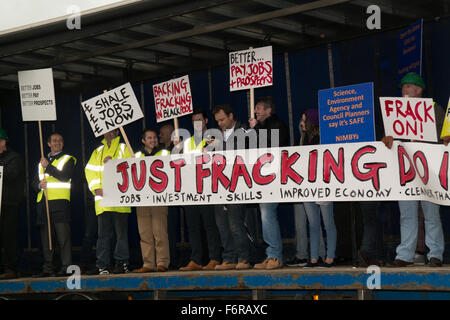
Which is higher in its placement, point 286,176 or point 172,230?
point 286,176

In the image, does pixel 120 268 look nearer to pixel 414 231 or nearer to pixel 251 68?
pixel 251 68

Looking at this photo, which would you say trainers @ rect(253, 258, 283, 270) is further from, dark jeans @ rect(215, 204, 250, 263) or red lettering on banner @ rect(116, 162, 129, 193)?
red lettering on banner @ rect(116, 162, 129, 193)

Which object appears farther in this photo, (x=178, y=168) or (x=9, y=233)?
(x=9, y=233)

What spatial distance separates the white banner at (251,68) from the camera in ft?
33.2

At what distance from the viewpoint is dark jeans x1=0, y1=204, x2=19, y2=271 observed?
1160 centimetres

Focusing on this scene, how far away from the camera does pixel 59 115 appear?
15594 mm

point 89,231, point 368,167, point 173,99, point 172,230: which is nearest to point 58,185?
point 89,231

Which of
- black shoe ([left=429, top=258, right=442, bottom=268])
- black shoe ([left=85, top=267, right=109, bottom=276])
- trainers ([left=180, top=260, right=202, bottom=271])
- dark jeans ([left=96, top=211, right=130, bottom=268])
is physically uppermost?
dark jeans ([left=96, top=211, right=130, bottom=268])

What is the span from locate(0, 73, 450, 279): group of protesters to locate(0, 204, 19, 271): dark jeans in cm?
2

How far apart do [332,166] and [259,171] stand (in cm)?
101

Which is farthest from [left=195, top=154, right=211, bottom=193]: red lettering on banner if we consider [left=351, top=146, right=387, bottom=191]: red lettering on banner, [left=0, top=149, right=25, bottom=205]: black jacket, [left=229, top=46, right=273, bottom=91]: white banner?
[left=0, top=149, right=25, bottom=205]: black jacket

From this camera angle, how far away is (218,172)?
9.76 meters
